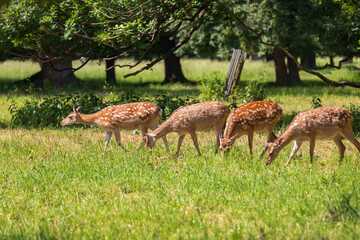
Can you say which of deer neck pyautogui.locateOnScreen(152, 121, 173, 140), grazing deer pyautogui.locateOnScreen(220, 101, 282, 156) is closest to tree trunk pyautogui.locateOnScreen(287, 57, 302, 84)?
grazing deer pyautogui.locateOnScreen(220, 101, 282, 156)

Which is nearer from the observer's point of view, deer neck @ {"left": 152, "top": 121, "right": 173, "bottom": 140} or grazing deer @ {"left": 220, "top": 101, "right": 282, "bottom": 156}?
grazing deer @ {"left": 220, "top": 101, "right": 282, "bottom": 156}

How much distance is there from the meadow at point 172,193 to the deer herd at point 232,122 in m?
0.30

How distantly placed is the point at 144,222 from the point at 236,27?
19.5 metres

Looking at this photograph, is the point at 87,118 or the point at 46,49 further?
the point at 46,49

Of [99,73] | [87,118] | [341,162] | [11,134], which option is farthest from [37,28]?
[99,73]

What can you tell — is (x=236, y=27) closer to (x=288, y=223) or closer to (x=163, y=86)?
(x=163, y=86)

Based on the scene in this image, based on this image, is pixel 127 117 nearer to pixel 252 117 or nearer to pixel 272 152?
pixel 252 117

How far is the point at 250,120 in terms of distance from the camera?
9.78 meters

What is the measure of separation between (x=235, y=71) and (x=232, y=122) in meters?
10.5

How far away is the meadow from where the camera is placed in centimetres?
589

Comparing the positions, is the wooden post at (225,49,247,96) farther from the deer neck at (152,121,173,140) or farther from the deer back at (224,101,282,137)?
the deer neck at (152,121,173,140)

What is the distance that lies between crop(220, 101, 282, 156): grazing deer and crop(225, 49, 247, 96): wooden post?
9.65m

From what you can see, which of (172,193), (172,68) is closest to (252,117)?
(172,193)

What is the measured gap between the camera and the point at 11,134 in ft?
40.9
